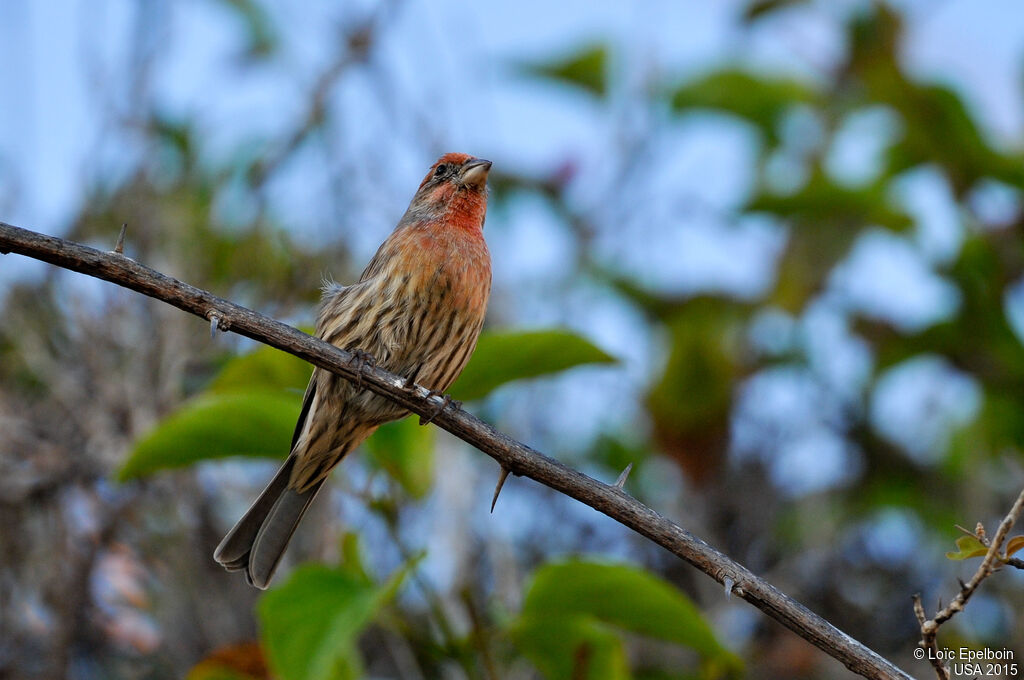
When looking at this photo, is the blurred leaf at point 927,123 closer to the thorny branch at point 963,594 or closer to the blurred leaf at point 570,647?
the blurred leaf at point 570,647

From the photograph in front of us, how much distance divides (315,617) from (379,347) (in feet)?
3.52

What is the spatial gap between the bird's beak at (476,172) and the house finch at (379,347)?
17.6 inches

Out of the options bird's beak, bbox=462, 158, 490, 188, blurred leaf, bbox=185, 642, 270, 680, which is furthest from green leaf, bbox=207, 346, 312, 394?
bird's beak, bbox=462, 158, 490, 188

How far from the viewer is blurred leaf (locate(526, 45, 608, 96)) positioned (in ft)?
19.8

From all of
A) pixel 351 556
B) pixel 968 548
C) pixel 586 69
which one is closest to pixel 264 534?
pixel 351 556

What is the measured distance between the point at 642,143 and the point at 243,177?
206cm

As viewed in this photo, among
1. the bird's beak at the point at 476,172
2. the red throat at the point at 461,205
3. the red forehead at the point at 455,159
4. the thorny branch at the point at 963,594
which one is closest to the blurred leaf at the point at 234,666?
the red throat at the point at 461,205

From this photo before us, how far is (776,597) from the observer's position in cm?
227

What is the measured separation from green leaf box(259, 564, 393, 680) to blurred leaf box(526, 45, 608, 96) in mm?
3512

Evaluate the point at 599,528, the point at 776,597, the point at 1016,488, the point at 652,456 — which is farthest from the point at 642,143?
the point at 776,597

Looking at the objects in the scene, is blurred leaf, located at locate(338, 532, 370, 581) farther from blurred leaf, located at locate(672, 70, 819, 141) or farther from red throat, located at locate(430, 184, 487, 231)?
blurred leaf, located at locate(672, 70, 819, 141)

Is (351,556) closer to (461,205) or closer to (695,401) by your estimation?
(461,205)

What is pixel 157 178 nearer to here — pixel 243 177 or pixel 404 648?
pixel 243 177

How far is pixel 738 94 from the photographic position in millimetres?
5859
